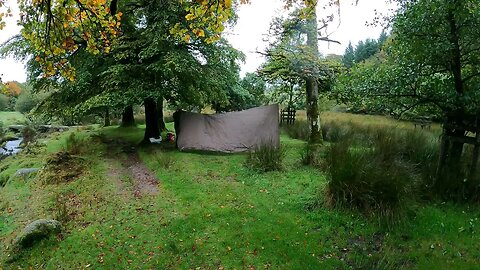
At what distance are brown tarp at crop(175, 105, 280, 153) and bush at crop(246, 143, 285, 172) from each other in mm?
1955

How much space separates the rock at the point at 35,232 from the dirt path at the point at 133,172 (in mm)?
1919

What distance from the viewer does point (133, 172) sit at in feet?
31.9

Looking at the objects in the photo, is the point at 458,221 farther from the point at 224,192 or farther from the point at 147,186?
the point at 147,186

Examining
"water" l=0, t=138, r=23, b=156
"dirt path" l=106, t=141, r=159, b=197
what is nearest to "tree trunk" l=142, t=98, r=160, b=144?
"dirt path" l=106, t=141, r=159, b=197

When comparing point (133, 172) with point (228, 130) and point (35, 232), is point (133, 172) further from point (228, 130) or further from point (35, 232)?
point (35, 232)

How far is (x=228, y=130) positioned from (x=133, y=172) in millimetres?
3376

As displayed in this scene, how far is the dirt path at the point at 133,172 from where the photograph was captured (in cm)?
813

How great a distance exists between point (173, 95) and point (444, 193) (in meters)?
9.33

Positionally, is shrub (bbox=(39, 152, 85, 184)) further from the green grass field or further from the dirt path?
the dirt path

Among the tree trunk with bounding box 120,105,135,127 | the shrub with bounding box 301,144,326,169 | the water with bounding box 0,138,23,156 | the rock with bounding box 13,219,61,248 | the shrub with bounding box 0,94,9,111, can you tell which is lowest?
the rock with bounding box 13,219,61,248

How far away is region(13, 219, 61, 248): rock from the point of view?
580 cm

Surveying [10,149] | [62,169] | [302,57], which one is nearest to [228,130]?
[302,57]

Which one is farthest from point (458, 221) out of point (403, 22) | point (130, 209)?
point (130, 209)

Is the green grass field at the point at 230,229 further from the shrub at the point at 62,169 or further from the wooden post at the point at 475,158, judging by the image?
the wooden post at the point at 475,158
